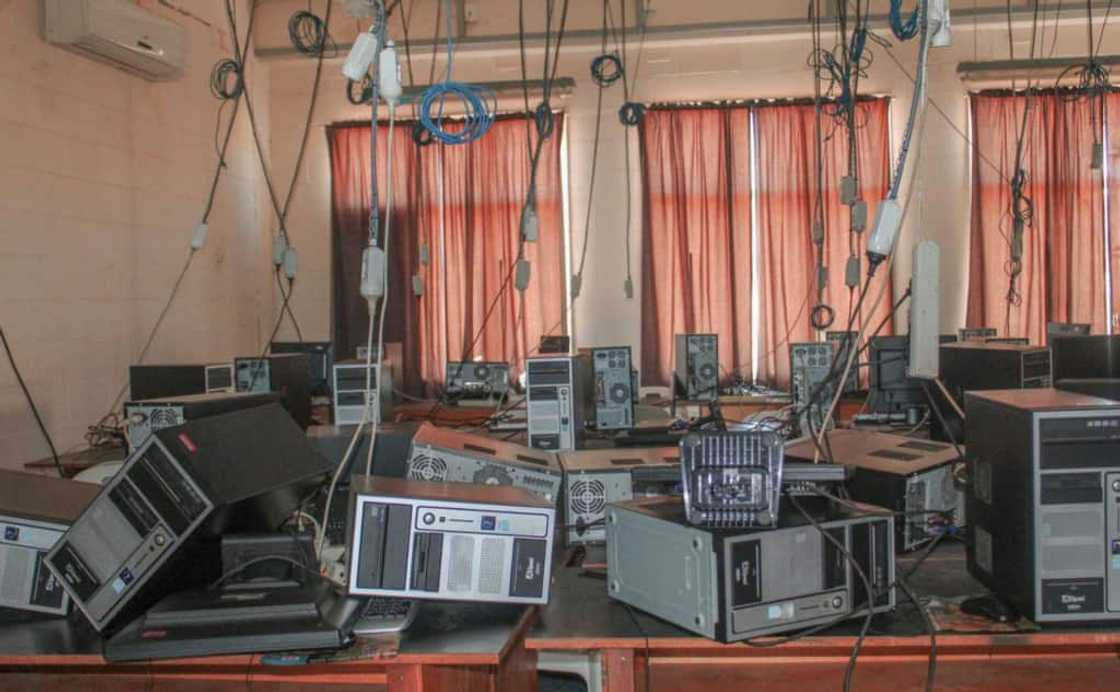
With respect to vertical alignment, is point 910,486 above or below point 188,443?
below

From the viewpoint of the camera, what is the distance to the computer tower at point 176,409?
94.0 inches

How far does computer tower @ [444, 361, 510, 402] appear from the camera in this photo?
16.0 feet

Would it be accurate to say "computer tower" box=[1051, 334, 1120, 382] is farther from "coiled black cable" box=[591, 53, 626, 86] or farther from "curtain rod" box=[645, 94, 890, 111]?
"coiled black cable" box=[591, 53, 626, 86]

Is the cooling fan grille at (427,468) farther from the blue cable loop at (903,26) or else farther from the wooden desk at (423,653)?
the blue cable loop at (903,26)

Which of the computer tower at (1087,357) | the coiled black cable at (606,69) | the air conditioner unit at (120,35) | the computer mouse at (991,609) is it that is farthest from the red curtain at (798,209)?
the computer mouse at (991,609)

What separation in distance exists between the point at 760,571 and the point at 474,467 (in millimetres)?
761

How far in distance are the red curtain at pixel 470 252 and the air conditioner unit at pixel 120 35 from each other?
1.44 metres

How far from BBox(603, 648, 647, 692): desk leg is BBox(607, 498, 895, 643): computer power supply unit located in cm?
9

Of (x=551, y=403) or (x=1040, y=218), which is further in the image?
(x=1040, y=218)

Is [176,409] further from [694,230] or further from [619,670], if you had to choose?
[694,230]

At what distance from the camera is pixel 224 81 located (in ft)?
17.0

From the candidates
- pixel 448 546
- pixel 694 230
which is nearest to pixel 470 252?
pixel 694 230

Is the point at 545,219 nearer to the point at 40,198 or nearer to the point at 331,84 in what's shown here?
the point at 331,84

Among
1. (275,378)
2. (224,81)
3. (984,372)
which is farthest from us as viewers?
(224,81)
